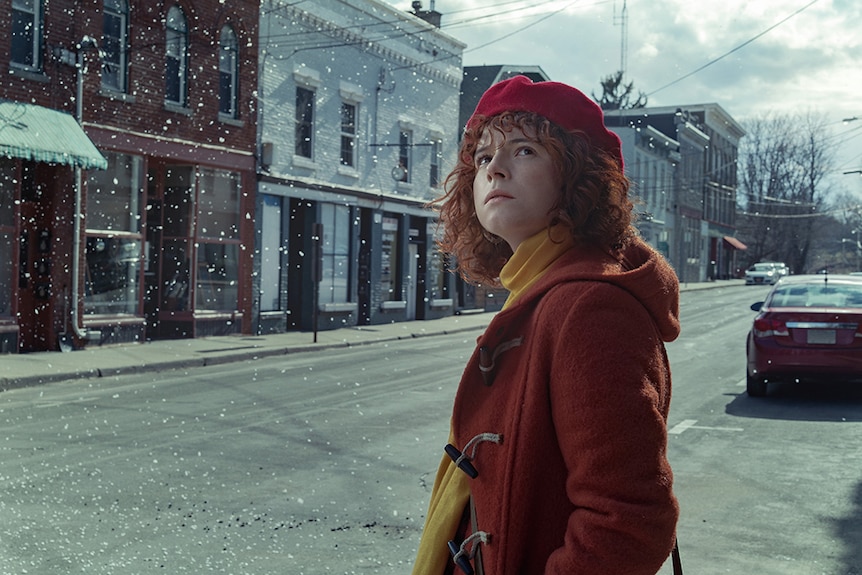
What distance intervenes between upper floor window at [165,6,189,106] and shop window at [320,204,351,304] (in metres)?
5.56

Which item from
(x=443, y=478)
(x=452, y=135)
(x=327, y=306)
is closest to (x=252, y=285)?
(x=327, y=306)

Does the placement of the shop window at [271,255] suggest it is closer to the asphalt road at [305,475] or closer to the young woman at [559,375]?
the asphalt road at [305,475]

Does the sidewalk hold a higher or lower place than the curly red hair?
lower

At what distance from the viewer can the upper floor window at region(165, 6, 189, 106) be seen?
19.8 meters

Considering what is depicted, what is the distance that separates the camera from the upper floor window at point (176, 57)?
19.8 m

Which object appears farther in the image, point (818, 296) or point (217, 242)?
point (217, 242)

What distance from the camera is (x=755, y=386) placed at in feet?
41.3

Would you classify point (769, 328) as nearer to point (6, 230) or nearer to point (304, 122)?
point (6, 230)

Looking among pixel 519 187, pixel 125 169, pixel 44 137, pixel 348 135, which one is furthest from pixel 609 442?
pixel 348 135

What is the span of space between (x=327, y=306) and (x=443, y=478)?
2288cm

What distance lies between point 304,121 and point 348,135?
1994 mm

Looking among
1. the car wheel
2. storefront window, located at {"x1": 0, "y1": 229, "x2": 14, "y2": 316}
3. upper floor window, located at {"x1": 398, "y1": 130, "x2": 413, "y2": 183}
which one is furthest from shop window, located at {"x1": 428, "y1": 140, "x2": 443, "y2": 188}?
the car wheel

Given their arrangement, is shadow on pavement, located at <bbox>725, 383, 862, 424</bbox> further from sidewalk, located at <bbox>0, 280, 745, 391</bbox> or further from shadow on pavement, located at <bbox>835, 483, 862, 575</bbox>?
sidewalk, located at <bbox>0, 280, 745, 391</bbox>

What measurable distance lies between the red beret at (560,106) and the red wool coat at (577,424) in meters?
0.25
